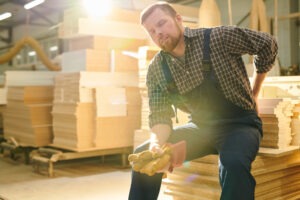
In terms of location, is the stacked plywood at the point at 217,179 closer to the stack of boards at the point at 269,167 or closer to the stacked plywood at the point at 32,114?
the stack of boards at the point at 269,167

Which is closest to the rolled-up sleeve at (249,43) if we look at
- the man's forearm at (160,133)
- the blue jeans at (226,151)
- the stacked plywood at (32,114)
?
the blue jeans at (226,151)

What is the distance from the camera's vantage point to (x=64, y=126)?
21.9 feet

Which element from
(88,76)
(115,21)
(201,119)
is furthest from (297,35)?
(201,119)

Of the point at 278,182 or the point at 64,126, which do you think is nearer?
the point at 278,182

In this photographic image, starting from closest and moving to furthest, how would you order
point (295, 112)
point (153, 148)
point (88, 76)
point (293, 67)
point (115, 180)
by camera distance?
point (153, 148)
point (295, 112)
point (115, 180)
point (88, 76)
point (293, 67)

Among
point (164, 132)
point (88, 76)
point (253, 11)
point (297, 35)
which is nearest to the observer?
point (164, 132)

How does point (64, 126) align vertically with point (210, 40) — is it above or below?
below

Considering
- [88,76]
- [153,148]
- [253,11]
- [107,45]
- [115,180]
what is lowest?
[115,180]

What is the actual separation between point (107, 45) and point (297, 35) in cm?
528

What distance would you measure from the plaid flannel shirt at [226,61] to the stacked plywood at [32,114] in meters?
4.60

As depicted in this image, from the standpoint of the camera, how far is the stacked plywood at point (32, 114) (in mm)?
7199

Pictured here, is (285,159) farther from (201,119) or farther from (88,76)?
(88,76)

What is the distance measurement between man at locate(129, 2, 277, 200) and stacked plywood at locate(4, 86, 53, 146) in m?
4.57

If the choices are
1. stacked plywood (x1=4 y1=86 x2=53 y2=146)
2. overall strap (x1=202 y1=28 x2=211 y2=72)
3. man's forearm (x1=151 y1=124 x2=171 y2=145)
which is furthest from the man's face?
stacked plywood (x1=4 y1=86 x2=53 y2=146)
